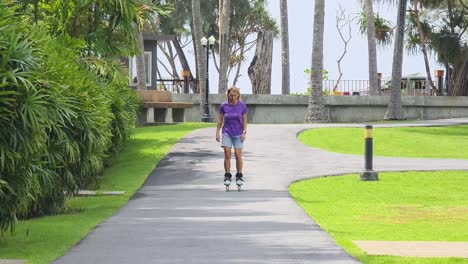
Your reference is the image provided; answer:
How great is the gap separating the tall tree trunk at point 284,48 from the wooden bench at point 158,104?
→ 8140 millimetres

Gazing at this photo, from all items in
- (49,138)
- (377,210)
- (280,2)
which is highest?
(280,2)

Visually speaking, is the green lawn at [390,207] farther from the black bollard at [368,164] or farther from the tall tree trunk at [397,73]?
the tall tree trunk at [397,73]

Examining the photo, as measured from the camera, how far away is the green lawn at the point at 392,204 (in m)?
14.0

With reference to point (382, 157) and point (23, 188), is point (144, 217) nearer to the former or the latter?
point (23, 188)

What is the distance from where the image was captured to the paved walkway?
37.7ft

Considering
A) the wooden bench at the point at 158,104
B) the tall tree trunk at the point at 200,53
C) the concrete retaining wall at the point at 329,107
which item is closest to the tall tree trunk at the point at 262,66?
the concrete retaining wall at the point at 329,107

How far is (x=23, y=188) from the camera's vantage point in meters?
13.0

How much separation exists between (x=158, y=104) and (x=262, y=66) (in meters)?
11.3

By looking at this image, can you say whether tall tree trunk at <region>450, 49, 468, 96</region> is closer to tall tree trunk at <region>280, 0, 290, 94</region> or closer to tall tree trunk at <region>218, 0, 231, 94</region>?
tall tree trunk at <region>280, 0, 290, 94</region>

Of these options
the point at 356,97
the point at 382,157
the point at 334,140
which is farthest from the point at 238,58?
the point at 382,157

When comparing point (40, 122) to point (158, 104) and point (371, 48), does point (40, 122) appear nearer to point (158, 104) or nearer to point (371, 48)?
point (158, 104)

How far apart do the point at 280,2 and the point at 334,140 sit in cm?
1803

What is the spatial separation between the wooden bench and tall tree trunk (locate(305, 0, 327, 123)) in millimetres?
5229

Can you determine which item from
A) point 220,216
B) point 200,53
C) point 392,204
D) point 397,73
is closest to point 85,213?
point 220,216
